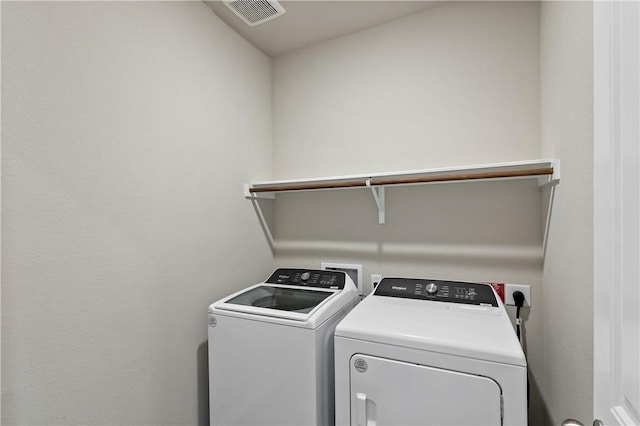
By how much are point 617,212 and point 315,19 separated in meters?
1.88

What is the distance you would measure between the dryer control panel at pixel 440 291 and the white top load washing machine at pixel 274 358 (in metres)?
0.25

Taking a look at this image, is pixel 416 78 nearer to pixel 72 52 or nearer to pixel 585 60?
pixel 585 60

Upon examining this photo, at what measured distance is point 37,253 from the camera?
1004 mm

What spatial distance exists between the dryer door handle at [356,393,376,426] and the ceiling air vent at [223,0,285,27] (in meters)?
1.86

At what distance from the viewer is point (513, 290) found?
158 cm

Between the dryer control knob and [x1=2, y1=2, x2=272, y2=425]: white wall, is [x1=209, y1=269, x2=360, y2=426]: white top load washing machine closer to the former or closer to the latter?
[x1=2, y1=2, x2=272, y2=425]: white wall

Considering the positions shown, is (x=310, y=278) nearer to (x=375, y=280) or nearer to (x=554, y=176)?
(x=375, y=280)

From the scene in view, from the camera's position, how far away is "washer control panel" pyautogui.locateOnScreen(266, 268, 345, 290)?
1.75 meters

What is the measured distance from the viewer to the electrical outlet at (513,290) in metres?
1.55

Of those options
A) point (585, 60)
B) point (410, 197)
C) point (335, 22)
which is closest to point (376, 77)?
point (335, 22)

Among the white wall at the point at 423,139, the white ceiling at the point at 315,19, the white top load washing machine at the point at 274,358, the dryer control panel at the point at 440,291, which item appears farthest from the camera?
the white ceiling at the point at 315,19

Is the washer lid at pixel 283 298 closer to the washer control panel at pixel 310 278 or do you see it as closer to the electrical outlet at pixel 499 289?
the washer control panel at pixel 310 278

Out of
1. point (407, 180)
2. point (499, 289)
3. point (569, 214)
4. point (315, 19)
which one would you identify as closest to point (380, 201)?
point (407, 180)

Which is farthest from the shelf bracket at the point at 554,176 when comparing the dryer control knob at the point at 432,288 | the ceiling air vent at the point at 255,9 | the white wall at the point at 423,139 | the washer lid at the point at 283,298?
the ceiling air vent at the point at 255,9
